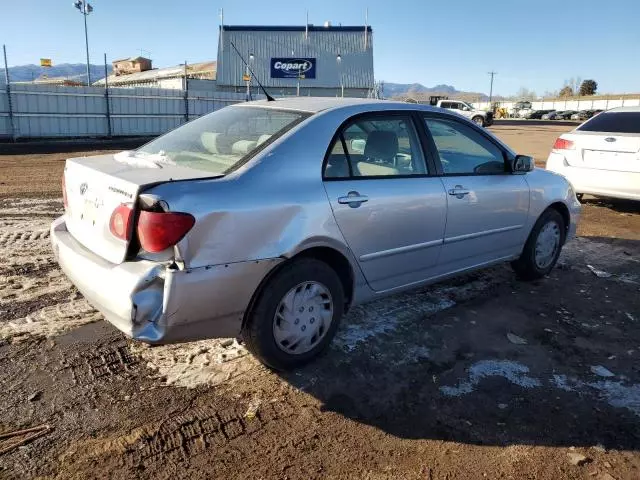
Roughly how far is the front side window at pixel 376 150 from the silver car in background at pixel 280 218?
0.4 inches

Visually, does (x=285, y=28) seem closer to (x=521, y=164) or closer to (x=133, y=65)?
(x=133, y=65)

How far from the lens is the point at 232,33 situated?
4041cm

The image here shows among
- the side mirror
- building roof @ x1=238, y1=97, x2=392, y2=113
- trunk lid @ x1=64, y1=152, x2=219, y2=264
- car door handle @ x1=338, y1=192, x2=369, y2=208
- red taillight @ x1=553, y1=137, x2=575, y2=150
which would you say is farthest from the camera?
red taillight @ x1=553, y1=137, x2=575, y2=150

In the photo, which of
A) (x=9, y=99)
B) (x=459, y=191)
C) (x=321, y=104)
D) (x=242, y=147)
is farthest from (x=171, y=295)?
(x=9, y=99)

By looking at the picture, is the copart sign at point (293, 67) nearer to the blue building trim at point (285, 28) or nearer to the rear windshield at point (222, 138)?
the blue building trim at point (285, 28)

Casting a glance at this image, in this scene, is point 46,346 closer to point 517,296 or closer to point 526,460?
point 526,460

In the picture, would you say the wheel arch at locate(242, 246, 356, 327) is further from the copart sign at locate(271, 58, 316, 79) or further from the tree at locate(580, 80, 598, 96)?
the tree at locate(580, 80, 598, 96)

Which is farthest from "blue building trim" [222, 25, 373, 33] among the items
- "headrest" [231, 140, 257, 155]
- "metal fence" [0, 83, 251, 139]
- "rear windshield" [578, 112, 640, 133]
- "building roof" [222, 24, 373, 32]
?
"headrest" [231, 140, 257, 155]

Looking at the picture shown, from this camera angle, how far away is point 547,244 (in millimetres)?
5215

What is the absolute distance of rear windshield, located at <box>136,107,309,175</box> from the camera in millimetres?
3209

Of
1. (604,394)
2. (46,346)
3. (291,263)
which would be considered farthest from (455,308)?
(46,346)

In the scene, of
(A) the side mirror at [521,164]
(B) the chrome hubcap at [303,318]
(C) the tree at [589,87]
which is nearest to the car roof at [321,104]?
(A) the side mirror at [521,164]

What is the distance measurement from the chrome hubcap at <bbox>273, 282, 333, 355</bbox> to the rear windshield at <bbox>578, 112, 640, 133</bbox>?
649 centimetres

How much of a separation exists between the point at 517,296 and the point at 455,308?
73 cm
